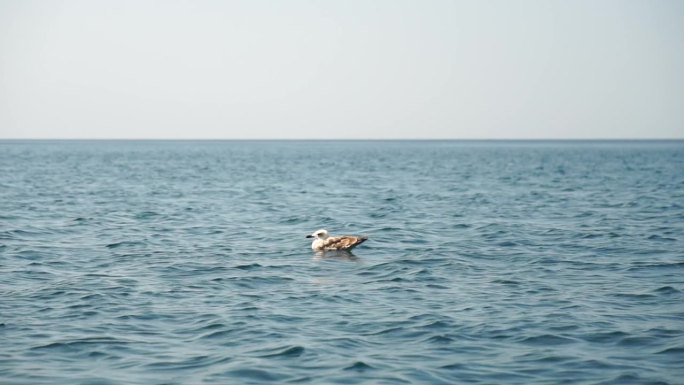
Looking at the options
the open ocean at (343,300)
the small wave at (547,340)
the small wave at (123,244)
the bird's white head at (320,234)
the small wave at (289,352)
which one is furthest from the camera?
the small wave at (123,244)

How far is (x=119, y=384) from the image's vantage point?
39.5 ft

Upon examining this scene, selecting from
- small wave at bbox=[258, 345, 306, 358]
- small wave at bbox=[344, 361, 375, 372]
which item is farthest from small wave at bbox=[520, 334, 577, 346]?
small wave at bbox=[258, 345, 306, 358]

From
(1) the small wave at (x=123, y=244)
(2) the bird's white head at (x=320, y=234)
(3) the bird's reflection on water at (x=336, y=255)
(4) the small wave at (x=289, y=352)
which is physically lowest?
(1) the small wave at (x=123, y=244)

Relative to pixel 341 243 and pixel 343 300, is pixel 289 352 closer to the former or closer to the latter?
pixel 343 300

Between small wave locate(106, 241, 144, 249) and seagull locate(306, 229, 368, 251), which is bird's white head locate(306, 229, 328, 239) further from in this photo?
small wave locate(106, 241, 144, 249)

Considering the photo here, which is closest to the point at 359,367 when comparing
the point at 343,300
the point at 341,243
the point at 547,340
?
the point at 547,340

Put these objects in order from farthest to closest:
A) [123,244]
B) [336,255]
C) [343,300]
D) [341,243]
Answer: [123,244] < [341,243] < [336,255] < [343,300]

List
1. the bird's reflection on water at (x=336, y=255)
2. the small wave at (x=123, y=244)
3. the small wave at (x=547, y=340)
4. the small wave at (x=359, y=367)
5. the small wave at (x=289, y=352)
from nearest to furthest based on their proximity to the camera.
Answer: the small wave at (x=359, y=367), the small wave at (x=289, y=352), the small wave at (x=547, y=340), the bird's reflection on water at (x=336, y=255), the small wave at (x=123, y=244)

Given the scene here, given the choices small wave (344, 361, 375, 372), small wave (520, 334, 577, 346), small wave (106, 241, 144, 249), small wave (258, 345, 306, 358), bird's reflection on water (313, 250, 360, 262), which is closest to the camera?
small wave (344, 361, 375, 372)

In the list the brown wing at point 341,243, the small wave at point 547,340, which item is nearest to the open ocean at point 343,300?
the small wave at point 547,340

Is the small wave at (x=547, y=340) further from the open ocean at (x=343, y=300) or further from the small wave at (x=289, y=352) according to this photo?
the small wave at (x=289, y=352)

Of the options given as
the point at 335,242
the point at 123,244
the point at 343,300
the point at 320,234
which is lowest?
the point at 123,244

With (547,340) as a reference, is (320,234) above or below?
above

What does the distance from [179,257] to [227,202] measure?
71.7 ft
